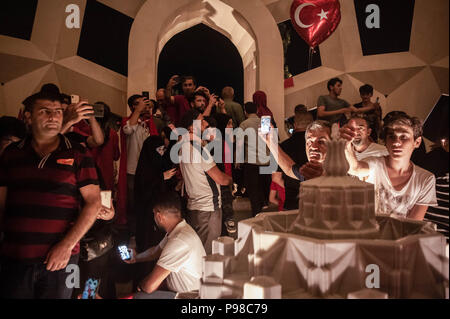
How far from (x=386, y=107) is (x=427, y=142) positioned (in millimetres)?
729

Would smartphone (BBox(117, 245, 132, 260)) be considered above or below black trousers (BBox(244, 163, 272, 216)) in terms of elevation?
below

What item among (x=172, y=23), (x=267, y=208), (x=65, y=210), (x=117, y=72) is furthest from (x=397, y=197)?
(x=172, y=23)

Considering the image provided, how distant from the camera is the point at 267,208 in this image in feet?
11.2

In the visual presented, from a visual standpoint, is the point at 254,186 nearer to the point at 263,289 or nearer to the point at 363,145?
the point at 363,145

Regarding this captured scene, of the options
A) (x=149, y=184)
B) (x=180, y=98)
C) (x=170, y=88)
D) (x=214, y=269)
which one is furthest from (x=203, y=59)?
(x=214, y=269)

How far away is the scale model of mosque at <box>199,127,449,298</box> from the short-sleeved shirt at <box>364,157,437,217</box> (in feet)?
1.54

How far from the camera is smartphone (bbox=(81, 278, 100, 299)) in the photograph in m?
2.00

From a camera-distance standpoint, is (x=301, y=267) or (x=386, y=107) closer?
(x=301, y=267)

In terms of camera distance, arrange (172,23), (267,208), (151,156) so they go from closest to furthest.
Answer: (151,156)
(267,208)
(172,23)

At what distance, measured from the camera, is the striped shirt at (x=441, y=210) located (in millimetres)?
1969

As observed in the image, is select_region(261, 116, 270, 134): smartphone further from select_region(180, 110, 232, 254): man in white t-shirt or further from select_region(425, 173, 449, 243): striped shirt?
select_region(425, 173, 449, 243): striped shirt

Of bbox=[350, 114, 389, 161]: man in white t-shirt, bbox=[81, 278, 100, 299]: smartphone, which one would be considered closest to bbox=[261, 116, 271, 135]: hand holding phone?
bbox=[350, 114, 389, 161]: man in white t-shirt

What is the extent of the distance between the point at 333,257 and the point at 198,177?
1797 mm
